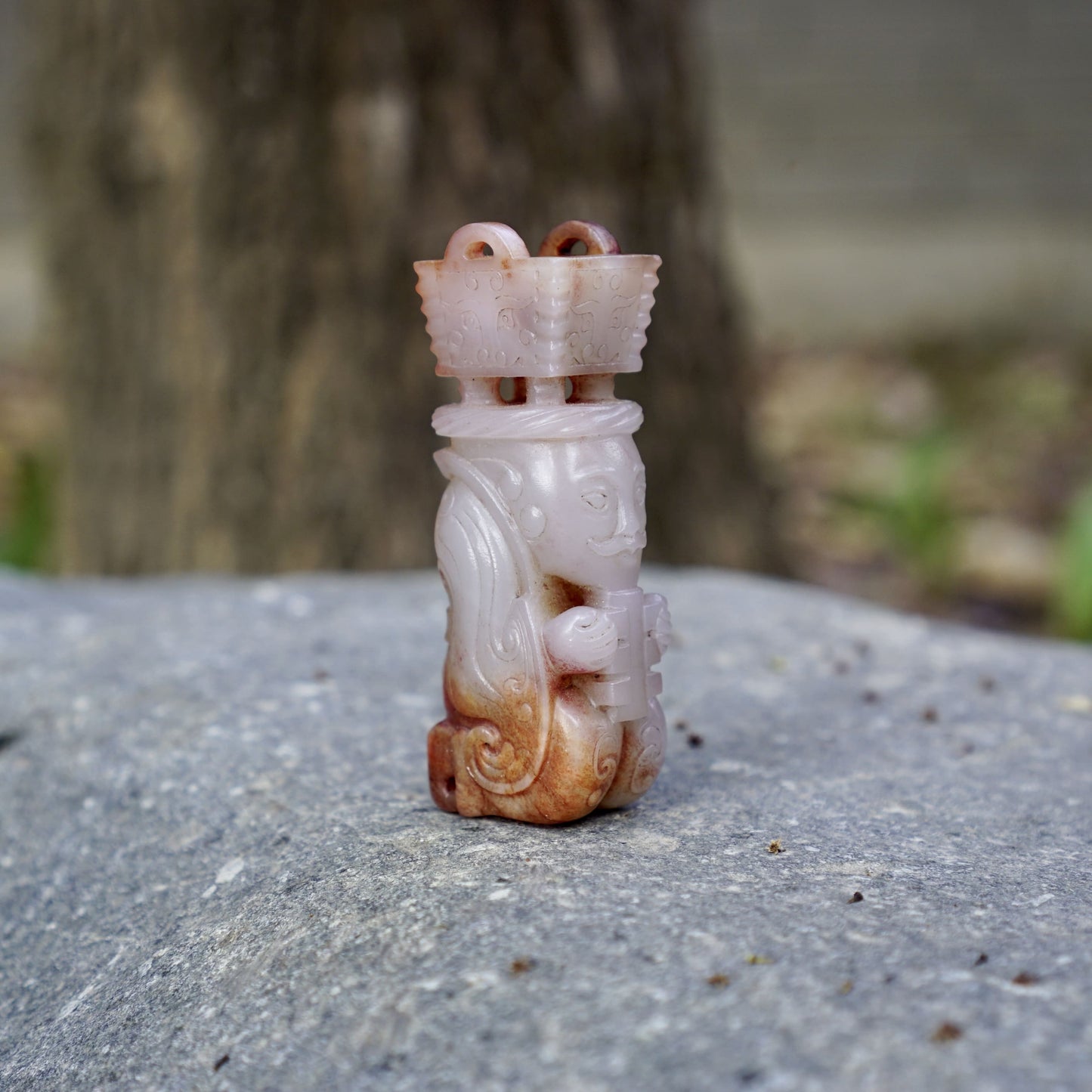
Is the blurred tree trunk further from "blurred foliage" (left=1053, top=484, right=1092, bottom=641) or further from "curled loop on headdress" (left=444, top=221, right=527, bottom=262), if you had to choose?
"curled loop on headdress" (left=444, top=221, right=527, bottom=262)

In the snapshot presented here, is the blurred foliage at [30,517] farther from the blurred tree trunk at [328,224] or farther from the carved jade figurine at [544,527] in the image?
the carved jade figurine at [544,527]

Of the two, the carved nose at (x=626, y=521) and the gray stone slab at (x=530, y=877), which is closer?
the gray stone slab at (x=530, y=877)

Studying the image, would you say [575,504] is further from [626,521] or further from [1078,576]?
[1078,576]

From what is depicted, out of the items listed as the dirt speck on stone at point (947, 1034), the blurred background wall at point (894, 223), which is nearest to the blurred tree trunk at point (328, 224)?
the blurred background wall at point (894, 223)

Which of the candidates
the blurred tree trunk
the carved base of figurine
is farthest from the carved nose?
the blurred tree trunk

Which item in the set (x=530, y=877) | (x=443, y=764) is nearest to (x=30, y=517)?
(x=443, y=764)

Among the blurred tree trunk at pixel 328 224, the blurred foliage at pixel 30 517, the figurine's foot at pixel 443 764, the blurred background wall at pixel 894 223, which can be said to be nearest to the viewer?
the figurine's foot at pixel 443 764

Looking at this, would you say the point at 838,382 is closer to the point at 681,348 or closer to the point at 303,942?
the point at 681,348
